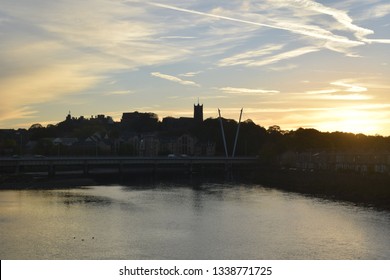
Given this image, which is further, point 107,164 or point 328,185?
point 107,164

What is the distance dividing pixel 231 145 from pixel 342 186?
A: 309 feet

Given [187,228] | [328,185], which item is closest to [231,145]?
[328,185]

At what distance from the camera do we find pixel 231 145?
161 m

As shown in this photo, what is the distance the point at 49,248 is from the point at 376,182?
47.8 metres

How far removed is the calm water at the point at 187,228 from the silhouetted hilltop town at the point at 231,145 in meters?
38.6

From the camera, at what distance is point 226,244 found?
3092cm

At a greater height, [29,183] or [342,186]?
[342,186]

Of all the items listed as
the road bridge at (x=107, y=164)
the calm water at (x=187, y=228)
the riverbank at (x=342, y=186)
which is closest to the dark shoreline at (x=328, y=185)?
the riverbank at (x=342, y=186)

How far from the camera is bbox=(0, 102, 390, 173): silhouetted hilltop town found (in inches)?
4032

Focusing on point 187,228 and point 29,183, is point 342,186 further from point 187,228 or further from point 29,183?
point 29,183

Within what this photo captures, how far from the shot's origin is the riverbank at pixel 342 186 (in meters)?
54.9

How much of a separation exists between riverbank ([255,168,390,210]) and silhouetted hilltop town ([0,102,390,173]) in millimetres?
7128
